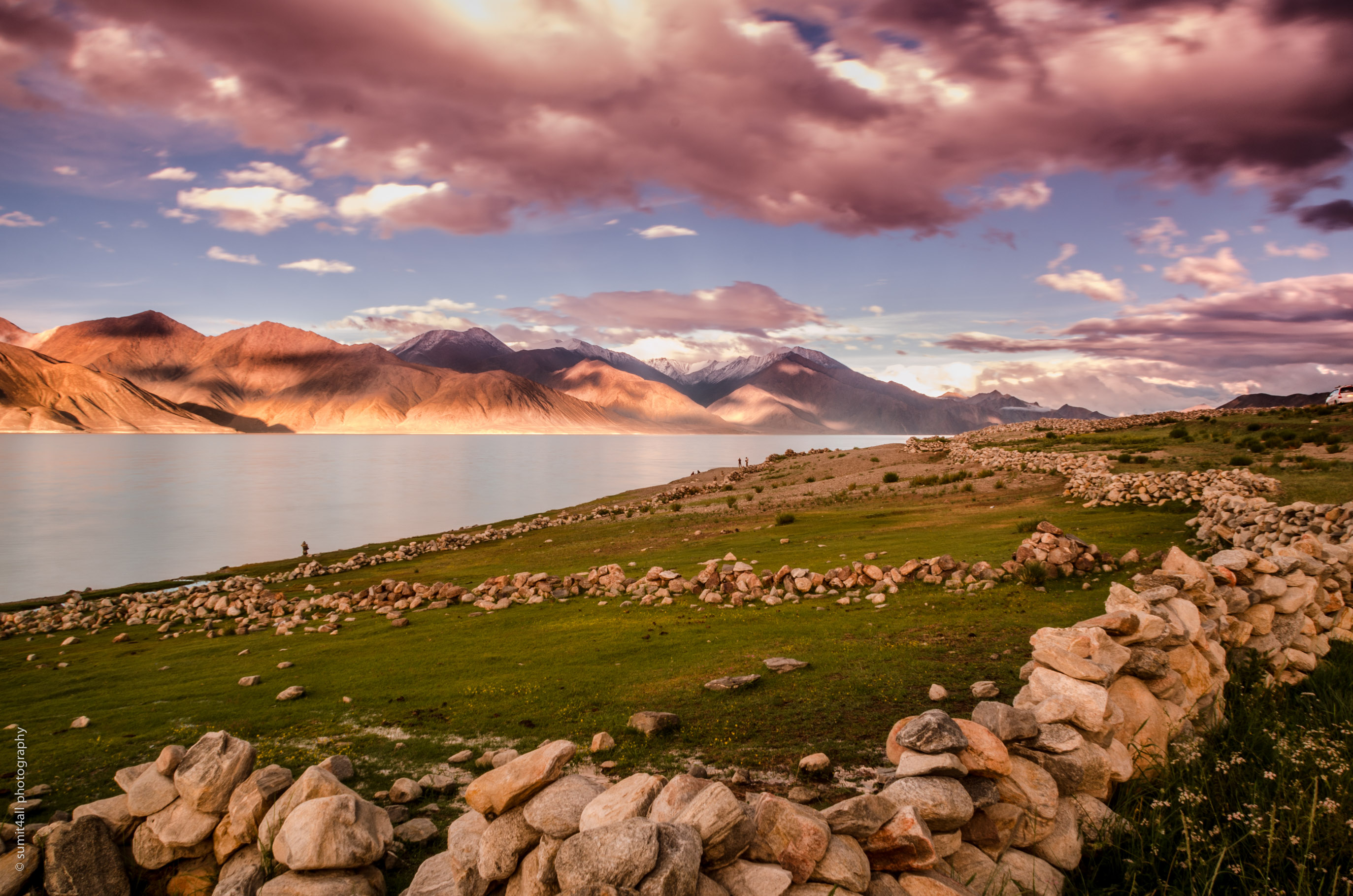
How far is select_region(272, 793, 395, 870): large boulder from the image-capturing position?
4.32 metres

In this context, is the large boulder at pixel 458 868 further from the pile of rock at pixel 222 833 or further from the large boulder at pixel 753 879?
the large boulder at pixel 753 879

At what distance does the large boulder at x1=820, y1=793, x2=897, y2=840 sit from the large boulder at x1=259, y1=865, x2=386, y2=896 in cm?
305

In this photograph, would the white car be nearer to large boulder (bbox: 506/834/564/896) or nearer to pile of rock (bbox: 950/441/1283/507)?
pile of rock (bbox: 950/441/1283/507)

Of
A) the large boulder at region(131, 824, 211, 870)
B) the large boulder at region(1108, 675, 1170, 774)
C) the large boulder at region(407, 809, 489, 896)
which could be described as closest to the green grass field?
the large boulder at region(407, 809, 489, 896)

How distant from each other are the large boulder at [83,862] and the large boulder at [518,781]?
2.95m

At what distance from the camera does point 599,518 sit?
36.3 meters

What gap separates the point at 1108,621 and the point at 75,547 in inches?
2109

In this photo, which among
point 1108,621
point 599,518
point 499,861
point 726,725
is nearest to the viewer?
point 499,861

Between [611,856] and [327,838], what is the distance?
87.1 inches

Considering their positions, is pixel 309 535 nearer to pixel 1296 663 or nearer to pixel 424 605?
pixel 424 605

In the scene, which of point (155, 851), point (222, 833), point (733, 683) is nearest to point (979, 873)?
point (733, 683)

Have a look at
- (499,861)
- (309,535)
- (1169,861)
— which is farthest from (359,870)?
(309,535)

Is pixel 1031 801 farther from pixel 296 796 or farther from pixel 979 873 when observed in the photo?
pixel 296 796

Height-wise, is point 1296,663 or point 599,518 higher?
point 1296,663
